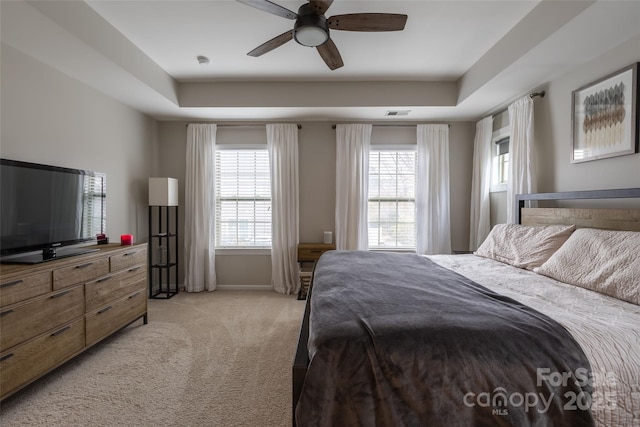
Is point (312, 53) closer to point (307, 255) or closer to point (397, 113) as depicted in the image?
point (397, 113)

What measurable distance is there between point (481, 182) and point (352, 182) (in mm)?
1706

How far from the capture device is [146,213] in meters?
3.93

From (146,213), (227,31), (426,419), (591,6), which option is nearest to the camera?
(426,419)

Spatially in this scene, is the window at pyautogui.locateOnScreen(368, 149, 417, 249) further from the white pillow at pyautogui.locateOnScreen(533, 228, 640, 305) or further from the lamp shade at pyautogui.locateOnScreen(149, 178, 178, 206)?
the lamp shade at pyautogui.locateOnScreen(149, 178, 178, 206)

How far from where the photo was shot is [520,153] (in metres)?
2.99

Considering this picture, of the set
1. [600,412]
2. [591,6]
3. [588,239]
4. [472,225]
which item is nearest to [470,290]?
[600,412]

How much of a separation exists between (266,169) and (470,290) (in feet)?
10.8

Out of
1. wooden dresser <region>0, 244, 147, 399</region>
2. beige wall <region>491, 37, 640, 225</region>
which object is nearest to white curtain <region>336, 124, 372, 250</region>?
beige wall <region>491, 37, 640, 225</region>

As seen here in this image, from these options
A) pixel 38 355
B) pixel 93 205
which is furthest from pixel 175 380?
pixel 93 205

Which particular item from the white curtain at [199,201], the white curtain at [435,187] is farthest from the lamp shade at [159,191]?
the white curtain at [435,187]

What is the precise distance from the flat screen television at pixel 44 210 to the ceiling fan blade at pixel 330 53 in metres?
2.28

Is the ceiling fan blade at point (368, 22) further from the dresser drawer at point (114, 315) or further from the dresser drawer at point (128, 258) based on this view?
the dresser drawer at point (114, 315)

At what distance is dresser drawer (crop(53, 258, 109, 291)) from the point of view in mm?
1958

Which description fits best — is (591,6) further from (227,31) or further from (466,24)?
(227,31)
